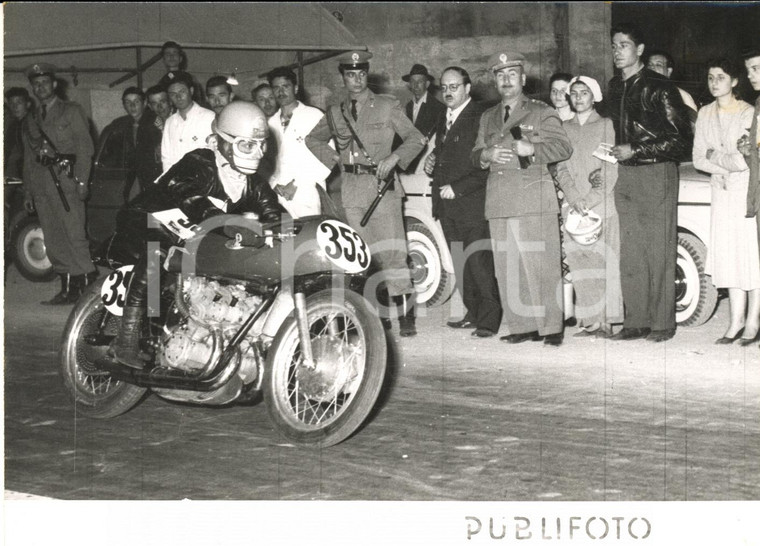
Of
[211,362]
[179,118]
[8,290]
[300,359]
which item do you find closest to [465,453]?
[300,359]

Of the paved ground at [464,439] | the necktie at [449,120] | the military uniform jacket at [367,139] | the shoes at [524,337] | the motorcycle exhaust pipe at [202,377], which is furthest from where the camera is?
the necktie at [449,120]

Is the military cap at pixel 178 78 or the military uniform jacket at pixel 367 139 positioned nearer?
the military uniform jacket at pixel 367 139

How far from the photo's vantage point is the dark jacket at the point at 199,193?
17.0ft

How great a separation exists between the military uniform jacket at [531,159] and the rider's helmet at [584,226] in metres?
0.16

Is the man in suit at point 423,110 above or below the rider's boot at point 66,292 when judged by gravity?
above

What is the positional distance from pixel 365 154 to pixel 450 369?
1830mm

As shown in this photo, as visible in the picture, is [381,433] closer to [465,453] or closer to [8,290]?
[465,453]

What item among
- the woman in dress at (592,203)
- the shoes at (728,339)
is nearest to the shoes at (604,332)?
Result: the woman in dress at (592,203)

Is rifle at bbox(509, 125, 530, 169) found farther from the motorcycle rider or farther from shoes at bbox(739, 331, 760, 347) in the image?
the motorcycle rider

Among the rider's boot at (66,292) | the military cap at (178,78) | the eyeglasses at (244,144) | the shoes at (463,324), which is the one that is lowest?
the shoes at (463,324)

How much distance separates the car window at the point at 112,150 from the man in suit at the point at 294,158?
178 centimetres

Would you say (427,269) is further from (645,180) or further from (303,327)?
(303,327)

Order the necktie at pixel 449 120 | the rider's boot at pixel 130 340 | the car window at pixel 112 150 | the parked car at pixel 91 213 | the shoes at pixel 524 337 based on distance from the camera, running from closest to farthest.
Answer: the rider's boot at pixel 130 340 → the shoes at pixel 524 337 → the necktie at pixel 449 120 → the car window at pixel 112 150 → the parked car at pixel 91 213

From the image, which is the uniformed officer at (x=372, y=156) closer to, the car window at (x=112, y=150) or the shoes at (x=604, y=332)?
the shoes at (x=604, y=332)
